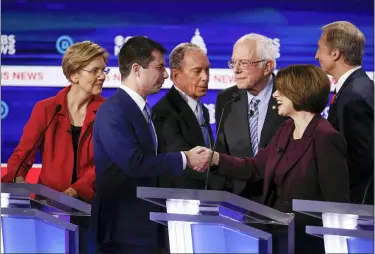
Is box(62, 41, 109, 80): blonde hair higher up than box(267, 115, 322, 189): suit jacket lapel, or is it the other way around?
box(62, 41, 109, 80): blonde hair

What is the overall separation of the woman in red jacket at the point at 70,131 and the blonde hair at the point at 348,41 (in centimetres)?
133

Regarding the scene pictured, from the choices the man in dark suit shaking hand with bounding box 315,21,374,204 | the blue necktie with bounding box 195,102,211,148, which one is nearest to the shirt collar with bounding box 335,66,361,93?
the man in dark suit shaking hand with bounding box 315,21,374,204

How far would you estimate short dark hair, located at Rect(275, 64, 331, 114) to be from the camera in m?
4.20

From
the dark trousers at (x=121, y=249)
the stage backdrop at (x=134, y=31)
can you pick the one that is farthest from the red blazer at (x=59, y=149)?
the dark trousers at (x=121, y=249)

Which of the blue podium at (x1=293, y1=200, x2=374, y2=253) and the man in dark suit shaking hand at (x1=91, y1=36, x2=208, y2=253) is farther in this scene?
the man in dark suit shaking hand at (x1=91, y1=36, x2=208, y2=253)

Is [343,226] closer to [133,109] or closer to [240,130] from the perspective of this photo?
[133,109]

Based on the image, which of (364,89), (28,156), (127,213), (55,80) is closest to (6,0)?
(55,80)

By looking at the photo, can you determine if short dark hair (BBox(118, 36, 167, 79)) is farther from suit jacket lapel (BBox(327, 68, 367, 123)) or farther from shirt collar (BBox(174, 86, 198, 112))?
suit jacket lapel (BBox(327, 68, 367, 123))

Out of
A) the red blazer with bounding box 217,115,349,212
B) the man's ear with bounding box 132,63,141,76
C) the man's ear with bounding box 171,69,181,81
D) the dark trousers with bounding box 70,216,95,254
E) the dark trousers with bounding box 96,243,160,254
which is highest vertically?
the man's ear with bounding box 171,69,181,81

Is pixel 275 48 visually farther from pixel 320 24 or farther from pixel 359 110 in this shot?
pixel 359 110

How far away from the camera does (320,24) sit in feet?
17.4

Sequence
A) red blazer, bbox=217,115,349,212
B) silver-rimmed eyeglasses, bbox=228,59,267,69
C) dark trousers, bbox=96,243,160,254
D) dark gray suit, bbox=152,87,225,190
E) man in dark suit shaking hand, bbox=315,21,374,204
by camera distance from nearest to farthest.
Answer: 1. red blazer, bbox=217,115,349,212
2. dark trousers, bbox=96,243,160,254
3. man in dark suit shaking hand, bbox=315,21,374,204
4. silver-rimmed eyeglasses, bbox=228,59,267,69
5. dark gray suit, bbox=152,87,225,190

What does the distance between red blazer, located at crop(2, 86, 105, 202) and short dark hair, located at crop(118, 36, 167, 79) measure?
0.39 metres

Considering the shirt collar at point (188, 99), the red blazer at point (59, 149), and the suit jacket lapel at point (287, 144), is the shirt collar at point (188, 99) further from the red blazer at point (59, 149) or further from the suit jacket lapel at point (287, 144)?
the suit jacket lapel at point (287, 144)
